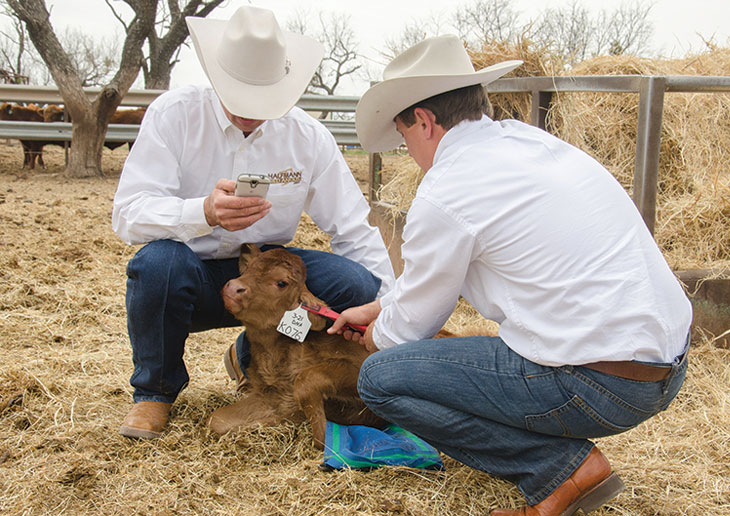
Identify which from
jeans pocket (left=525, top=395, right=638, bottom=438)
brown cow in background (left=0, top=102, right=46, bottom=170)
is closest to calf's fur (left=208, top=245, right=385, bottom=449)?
jeans pocket (left=525, top=395, right=638, bottom=438)

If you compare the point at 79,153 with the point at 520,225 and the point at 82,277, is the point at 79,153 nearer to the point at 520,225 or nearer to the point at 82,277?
the point at 82,277

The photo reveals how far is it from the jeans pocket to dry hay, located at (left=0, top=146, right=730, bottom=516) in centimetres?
43

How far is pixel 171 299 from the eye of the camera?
3.25 metres

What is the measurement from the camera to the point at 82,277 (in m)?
6.10

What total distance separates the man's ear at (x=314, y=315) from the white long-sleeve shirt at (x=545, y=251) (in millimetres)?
984

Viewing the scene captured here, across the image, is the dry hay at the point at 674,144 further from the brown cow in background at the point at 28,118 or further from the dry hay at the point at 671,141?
the brown cow in background at the point at 28,118

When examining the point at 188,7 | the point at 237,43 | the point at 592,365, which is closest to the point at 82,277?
the point at 237,43

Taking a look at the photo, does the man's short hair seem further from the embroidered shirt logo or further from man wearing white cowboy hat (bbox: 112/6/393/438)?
the embroidered shirt logo

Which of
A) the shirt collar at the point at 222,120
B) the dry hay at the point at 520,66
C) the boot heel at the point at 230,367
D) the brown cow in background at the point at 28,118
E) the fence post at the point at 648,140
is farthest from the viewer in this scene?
the brown cow in background at the point at 28,118

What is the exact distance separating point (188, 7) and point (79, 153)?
5688 millimetres

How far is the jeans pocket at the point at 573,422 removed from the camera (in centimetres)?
236

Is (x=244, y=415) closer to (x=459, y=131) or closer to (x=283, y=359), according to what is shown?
(x=283, y=359)

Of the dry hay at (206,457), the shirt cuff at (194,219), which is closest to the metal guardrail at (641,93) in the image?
the dry hay at (206,457)

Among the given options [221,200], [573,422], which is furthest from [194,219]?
[573,422]
